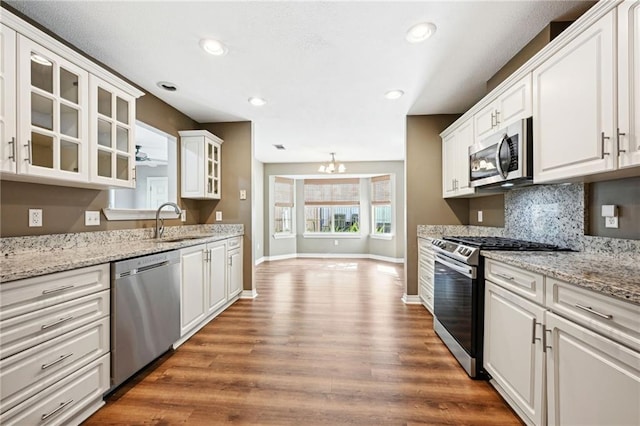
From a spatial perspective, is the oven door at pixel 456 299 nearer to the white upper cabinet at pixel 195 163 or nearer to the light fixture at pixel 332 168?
the white upper cabinet at pixel 195 163

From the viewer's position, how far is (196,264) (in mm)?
2840

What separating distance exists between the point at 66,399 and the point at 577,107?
3.18 m

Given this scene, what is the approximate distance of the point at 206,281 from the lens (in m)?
3.04

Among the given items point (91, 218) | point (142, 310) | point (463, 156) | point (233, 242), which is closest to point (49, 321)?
point (142, 310)

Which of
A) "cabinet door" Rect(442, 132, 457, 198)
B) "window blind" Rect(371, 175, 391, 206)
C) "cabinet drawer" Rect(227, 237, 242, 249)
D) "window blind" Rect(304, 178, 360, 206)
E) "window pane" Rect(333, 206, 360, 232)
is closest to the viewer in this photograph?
"cabinet door" Rect(442, 132, 457, 198)

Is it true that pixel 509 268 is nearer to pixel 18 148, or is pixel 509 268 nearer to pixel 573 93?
pixel 573 93

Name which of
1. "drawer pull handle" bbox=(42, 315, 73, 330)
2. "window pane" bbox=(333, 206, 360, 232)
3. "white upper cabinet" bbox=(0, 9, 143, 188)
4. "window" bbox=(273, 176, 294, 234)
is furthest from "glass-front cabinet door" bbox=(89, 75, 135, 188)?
"window pane" bbox=(333, 206, 360, 232)

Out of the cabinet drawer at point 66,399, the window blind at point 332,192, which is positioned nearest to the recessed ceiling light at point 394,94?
the cabinet drawer at point 66,399

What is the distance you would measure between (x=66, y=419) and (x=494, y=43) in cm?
374

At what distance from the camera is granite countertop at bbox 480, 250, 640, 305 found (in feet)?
3.52

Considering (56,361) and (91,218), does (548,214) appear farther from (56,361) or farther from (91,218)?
(91,218)

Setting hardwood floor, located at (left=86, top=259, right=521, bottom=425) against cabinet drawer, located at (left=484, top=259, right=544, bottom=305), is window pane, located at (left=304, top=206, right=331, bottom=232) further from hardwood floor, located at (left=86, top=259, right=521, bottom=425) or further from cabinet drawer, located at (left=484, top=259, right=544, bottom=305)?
cabinet drawer, located at (left=484, top=259, right=544, bottom=305)

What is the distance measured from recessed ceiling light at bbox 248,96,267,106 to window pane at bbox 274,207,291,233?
170 inches

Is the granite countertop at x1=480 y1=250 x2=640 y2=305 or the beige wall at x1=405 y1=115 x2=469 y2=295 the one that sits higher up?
the beige wall at x1=405 y1=115 x2=469 y2=295
